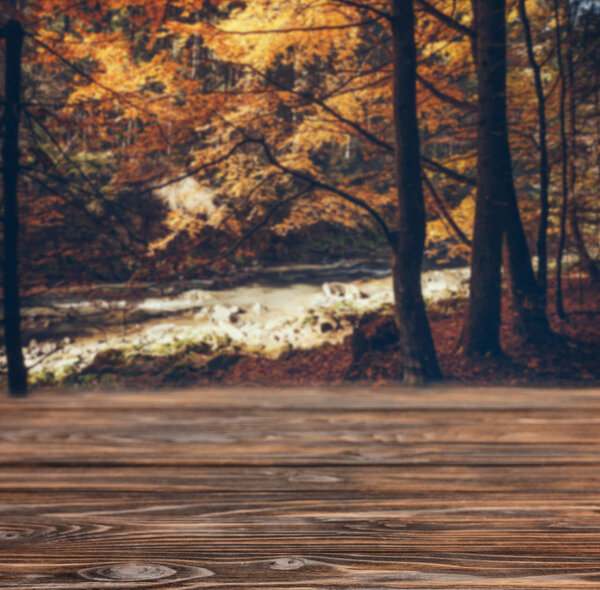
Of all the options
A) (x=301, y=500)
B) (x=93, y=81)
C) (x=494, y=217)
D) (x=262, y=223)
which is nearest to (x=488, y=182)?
(x=494, y=217)

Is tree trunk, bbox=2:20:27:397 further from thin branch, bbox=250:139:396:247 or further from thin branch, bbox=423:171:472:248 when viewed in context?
thin branch, bbox=423:171:472:248

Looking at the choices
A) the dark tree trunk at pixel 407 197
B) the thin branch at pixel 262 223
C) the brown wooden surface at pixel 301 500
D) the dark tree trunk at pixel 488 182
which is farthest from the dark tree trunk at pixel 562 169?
the thin branch at pixel 262 223

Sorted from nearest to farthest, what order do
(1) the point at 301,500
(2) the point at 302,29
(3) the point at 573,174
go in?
(1) the point at 301,500
(3) the point at 573,174
(2) the point at 302,29

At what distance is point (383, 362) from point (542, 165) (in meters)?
1.19

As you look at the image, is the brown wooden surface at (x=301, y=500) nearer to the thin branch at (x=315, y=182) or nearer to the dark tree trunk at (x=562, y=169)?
the dark tree trunk at (x=562, y=169)

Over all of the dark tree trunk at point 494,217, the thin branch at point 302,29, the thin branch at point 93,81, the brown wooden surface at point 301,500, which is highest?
the thin branch at point 302,29

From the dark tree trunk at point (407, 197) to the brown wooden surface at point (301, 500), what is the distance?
918 mm

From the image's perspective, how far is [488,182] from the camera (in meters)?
2.85

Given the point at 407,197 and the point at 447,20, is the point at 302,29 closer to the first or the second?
the point at 447,20

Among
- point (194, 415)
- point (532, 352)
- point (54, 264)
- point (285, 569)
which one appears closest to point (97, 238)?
point (54, 264)

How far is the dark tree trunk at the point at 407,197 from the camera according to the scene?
2846 mm

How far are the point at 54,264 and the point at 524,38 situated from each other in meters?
2.48

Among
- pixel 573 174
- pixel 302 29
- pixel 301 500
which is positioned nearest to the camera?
pixel 301 500

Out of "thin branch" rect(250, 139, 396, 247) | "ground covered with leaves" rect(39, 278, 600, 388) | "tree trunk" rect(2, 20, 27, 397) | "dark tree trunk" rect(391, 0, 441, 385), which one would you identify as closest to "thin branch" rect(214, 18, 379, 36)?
"dark tree trunk" rect(391, 0, 441, 385)
